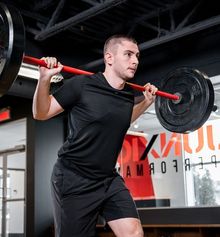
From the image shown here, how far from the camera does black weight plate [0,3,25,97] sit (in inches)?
83.5

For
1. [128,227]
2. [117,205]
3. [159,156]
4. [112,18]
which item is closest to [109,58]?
[117,205]

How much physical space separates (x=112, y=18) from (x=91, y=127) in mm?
3236

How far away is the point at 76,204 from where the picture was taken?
2229 mm

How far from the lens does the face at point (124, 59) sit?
8.02 ft

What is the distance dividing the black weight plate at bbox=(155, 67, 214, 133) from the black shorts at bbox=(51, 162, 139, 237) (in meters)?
1.18

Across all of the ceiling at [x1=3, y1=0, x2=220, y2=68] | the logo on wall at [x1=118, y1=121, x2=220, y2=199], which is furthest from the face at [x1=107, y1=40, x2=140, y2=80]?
the logo on wall at [x1=118, y1=121, x2=220, y2=199]

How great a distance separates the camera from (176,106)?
3400 mm

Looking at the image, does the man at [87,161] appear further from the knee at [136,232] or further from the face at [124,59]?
the face at [124,59]

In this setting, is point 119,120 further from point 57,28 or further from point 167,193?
point 167,193

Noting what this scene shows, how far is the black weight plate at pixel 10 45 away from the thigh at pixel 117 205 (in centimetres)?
79

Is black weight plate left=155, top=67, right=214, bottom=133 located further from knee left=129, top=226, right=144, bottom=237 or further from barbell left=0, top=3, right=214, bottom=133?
knee left=129, top=226, right=144, bottom=237

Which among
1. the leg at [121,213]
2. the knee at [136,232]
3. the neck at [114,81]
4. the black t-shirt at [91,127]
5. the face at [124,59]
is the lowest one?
the knee at [136,232]

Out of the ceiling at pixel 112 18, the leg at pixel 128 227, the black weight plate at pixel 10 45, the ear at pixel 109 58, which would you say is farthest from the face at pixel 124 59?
the ceiling at pixel 112 18

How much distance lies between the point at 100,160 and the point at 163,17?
3.55 m
